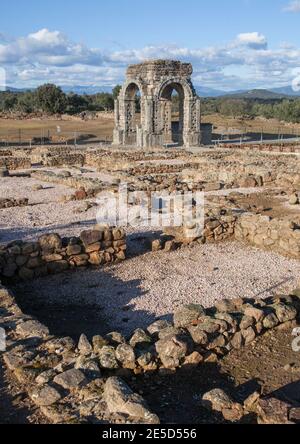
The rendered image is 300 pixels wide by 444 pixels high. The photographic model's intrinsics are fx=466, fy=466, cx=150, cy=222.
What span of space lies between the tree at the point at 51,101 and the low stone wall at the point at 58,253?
5923 cm

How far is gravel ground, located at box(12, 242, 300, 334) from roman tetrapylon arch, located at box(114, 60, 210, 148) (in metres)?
27.9

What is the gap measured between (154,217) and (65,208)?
3.69 meters


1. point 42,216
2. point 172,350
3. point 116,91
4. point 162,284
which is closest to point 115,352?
point 172,350

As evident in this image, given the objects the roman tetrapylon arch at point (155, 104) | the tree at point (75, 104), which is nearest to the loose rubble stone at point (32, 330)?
the roman tetrapylon arch at point (155, 104)

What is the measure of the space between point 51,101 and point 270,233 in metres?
60.1

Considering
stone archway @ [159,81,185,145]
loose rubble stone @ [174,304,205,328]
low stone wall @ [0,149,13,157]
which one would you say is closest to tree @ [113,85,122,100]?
stone archway @ [159,81,185,145]

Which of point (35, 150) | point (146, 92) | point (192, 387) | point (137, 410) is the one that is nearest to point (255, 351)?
point (192, 387)

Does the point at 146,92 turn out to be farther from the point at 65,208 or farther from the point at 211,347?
the point at 211,347

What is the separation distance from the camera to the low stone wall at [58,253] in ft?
34.1

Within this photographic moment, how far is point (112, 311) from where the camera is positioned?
8.99 metres

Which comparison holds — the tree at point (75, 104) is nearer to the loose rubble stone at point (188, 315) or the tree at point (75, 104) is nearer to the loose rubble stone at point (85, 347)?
the loose rubble stone at point (188, 315)

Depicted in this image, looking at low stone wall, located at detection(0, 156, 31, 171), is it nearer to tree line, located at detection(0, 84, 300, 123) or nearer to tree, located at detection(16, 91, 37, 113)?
tree line, located at detection(0, 84, 300, 123)

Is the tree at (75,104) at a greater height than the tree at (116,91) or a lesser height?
lesser

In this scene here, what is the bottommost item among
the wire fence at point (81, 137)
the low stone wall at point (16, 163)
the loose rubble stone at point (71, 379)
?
the loose rubble stone at point (71, 379)
